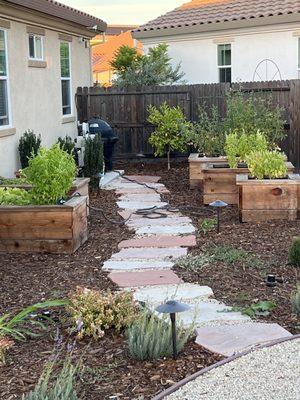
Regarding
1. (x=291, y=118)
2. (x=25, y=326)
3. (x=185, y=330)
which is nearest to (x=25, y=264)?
(x=25, y=326)

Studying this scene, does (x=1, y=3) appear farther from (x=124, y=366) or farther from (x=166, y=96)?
(x=124, y=366)

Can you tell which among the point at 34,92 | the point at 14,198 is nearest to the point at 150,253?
the point at 14,198

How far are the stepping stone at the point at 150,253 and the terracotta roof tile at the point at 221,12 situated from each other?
10702mm

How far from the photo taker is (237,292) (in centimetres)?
554

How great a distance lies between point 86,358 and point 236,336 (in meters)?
1.01

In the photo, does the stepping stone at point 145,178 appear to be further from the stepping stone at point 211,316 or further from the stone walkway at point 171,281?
the stepping stone at point 211,316

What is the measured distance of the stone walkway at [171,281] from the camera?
14.9 ft

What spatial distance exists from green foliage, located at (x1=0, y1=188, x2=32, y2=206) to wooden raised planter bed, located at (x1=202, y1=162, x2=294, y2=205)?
2.79 meters

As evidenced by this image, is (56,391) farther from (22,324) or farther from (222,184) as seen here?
(222,184)

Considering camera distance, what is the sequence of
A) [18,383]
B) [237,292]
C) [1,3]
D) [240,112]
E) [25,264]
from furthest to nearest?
[240,112]
[1,3]
[25,264]
[237,292]
[18,383]

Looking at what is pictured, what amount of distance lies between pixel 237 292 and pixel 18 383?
7.29 ft

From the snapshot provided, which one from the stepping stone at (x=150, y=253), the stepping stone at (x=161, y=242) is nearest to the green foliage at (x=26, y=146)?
the stepping stone at (x=161, y=242)

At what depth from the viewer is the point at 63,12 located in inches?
522

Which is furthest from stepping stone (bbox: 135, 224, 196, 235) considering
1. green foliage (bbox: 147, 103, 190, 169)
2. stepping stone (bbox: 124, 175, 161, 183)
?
green foliage (bbox: 147, 103, 190, 169)
